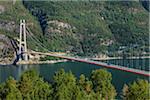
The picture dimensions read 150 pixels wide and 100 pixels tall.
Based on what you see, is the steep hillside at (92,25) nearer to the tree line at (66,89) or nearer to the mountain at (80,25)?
the mountain at (80,25)

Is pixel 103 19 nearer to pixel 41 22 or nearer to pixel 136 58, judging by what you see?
pixel 41 22

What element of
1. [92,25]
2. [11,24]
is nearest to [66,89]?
[11,24]

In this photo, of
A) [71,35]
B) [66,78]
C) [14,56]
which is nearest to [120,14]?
[71,35]

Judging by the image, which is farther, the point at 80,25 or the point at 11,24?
the point at 80,25

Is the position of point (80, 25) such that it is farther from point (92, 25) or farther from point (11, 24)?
point (11, 24)

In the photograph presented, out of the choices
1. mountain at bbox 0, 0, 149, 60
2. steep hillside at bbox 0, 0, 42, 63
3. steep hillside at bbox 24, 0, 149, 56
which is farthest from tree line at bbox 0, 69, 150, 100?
steep hillside at bbox 24, 0, 149, 56

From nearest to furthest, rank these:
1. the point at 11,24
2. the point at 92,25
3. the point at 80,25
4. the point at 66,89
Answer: the point at 66,89 → the point at 11,24 → the point at 80,25 → the point at 92,25
